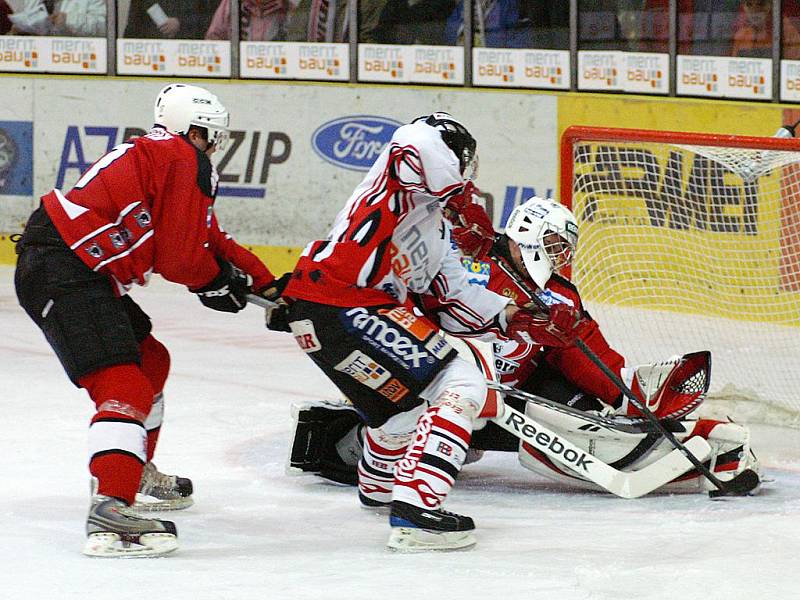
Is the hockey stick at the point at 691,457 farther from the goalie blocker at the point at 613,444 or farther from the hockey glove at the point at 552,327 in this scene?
the hockey glove at the point at 552,327

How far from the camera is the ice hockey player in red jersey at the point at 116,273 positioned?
3.47 meters

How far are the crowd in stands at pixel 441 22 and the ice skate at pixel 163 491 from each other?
4.74 m

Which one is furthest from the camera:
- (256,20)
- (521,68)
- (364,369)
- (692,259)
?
(256,20)

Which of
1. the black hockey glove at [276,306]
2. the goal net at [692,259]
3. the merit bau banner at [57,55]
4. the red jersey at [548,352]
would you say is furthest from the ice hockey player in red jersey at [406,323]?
the merit bau banner at [57,55]

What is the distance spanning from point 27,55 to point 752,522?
6.20m

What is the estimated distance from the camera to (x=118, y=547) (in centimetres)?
346

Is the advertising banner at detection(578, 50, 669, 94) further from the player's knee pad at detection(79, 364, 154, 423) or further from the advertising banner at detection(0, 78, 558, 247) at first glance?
the player's knee pad at detection(79, 364, 154, 423)

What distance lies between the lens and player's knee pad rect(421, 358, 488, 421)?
3.66 meters

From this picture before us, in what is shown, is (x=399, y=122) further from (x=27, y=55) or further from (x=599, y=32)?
(x=27, y=55)

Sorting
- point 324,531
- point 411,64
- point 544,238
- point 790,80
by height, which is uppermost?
point 411,64

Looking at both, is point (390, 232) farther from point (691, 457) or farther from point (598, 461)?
point (691, 457)

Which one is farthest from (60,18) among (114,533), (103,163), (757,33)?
(114,533)

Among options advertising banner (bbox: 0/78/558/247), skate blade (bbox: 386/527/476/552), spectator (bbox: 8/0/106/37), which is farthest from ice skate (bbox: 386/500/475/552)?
spectator (bbox: 8/0/106/37)

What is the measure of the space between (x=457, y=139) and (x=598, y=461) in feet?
3.46
